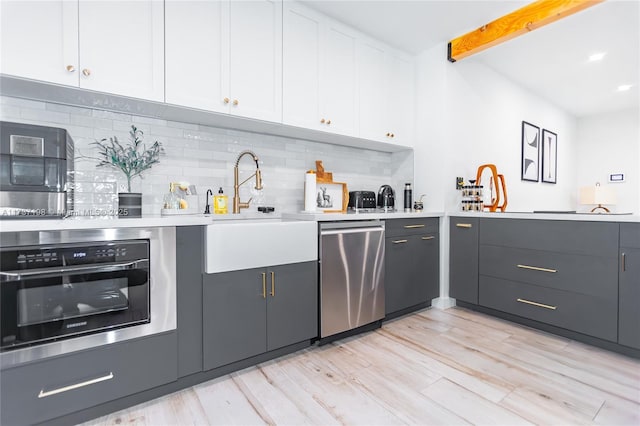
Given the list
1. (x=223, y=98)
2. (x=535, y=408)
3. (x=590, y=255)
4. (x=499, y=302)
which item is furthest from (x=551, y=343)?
(x=223, y=98)

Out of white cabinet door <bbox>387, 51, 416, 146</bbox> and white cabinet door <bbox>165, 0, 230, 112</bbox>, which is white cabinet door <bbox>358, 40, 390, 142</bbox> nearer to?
white cabinet door <bbox>387, 51, 416, 146</bbox>

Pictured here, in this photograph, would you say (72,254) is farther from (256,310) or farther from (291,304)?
(291,304)

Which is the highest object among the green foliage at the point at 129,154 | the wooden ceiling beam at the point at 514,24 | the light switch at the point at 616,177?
the wooden ceiling beam at the point at 514,24

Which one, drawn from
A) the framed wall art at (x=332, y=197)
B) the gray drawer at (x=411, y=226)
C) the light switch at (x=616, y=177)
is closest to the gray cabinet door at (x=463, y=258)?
the gray drawer at (x=411, y=226)

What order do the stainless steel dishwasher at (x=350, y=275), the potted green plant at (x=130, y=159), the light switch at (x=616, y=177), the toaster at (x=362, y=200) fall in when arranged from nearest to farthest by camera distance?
the potted green plant at (x=130, y=159)
the stainless steel dishwasher at (x=350, y=275)
the toaster at (x=362, y=200)
the light switch at (x=616, y=177)

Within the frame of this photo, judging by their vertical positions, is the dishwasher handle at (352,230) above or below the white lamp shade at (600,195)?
below

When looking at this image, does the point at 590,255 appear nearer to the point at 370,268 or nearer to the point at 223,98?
the point at 370,268

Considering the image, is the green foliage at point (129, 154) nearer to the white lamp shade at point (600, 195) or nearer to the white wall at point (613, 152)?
the white lamp shade at point (600, 195)

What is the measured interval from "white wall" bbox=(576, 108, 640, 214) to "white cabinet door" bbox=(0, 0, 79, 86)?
24.6ft

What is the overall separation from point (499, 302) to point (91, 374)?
295cm

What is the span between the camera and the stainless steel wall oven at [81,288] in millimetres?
1281

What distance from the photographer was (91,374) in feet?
4.62

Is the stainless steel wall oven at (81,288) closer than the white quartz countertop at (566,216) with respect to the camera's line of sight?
Yes

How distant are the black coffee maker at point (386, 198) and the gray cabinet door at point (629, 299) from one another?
1.80 m
